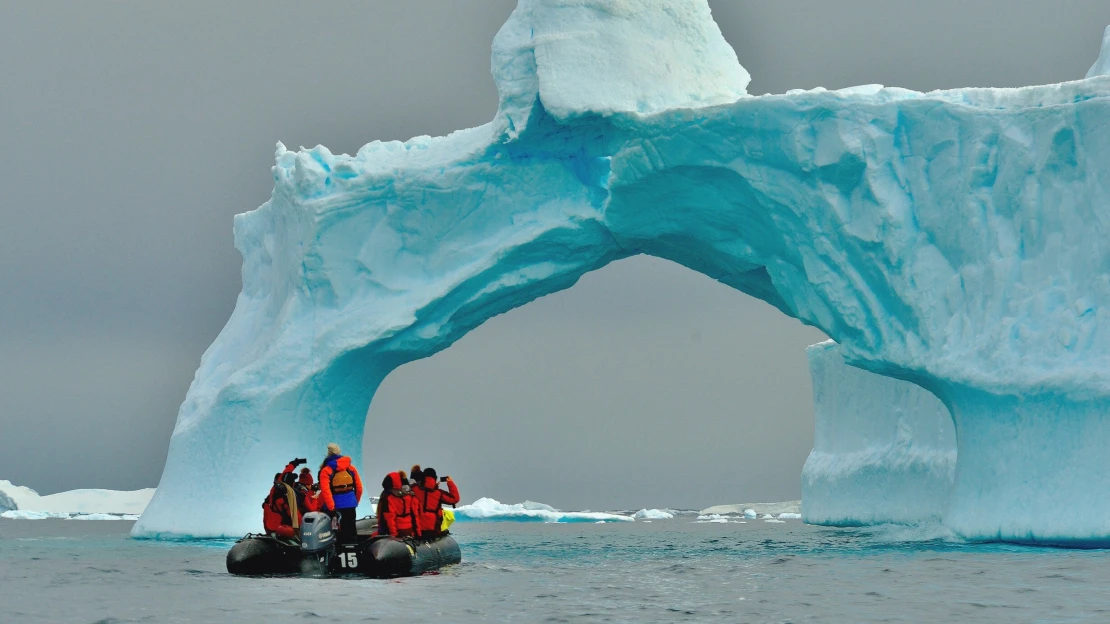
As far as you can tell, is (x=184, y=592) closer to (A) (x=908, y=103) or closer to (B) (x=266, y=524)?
(B) (x=266, y=524)

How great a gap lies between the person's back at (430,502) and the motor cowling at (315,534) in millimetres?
1141

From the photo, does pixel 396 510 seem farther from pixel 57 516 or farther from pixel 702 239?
pixel 57 516

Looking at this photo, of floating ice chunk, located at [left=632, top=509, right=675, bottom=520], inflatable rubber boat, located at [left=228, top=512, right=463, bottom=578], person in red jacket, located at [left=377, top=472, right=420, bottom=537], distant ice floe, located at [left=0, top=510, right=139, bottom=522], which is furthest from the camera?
floating ice chunk, located at [left=632, top=509, right=675, bottom=520]

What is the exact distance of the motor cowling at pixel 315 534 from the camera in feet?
46.0

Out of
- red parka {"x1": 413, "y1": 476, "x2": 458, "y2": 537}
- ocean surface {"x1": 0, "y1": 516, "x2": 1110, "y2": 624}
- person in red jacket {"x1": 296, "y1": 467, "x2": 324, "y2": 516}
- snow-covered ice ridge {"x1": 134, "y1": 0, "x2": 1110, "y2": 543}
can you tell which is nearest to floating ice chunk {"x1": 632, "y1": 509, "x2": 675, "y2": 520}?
snow-covered ice ridge {"x1": 134, "y1": 0, "x2": 1110, "y2": 543}

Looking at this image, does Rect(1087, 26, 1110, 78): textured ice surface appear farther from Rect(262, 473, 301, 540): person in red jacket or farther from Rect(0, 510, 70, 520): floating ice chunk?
Rect(0, 510, 70, 520): floating ice chunk

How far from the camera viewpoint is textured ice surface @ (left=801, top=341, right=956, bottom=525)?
23.7m

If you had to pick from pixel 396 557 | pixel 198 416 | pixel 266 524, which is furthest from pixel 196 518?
pixel 396 557

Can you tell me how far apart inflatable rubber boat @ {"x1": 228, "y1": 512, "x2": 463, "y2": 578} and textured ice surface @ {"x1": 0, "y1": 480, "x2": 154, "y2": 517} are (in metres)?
31.7

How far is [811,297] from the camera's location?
1909 centimetres

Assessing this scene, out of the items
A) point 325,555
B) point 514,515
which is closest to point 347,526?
point 325,555

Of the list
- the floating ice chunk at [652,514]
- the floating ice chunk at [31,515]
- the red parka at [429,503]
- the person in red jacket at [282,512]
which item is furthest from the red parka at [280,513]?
the floating ice chunk at [31,515]

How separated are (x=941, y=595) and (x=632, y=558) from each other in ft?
19.3

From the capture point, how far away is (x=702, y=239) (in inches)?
797
